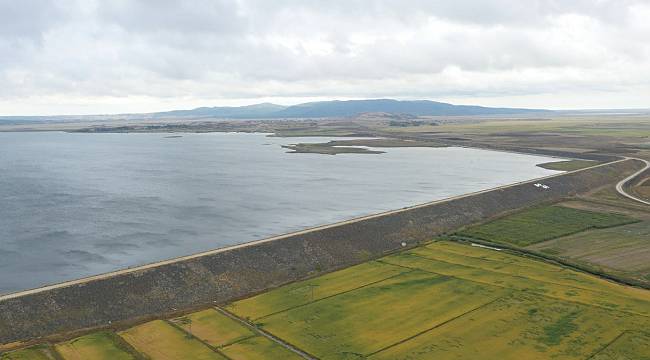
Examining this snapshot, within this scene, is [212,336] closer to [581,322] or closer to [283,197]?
[581,322]

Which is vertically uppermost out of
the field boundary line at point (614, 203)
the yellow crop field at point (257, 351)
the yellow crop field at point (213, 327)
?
the field boundary line at point (614, 203)

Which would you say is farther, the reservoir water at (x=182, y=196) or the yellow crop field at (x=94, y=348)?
the reservoir water at (x=182, y=196)

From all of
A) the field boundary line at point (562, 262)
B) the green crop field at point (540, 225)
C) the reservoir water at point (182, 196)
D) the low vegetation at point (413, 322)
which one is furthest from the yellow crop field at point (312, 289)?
the green crop field at point (540, 225)

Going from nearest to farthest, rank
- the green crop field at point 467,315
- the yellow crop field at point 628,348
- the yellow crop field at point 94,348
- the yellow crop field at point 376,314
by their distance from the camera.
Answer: the yellow crop field at point 628,348, the yellow crop field at point 94,348, the green crop field at point 467,315, the yellow crop field at point 376,314

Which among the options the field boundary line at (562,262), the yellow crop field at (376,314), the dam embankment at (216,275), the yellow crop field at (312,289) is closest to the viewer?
the yellow crop field at (376,314)

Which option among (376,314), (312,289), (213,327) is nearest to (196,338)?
(213,327)

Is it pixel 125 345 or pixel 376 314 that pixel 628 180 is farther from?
pixel 125 345

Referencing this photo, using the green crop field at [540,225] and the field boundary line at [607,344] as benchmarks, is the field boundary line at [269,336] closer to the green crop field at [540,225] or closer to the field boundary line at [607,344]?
the field boundary line at [607,344]
